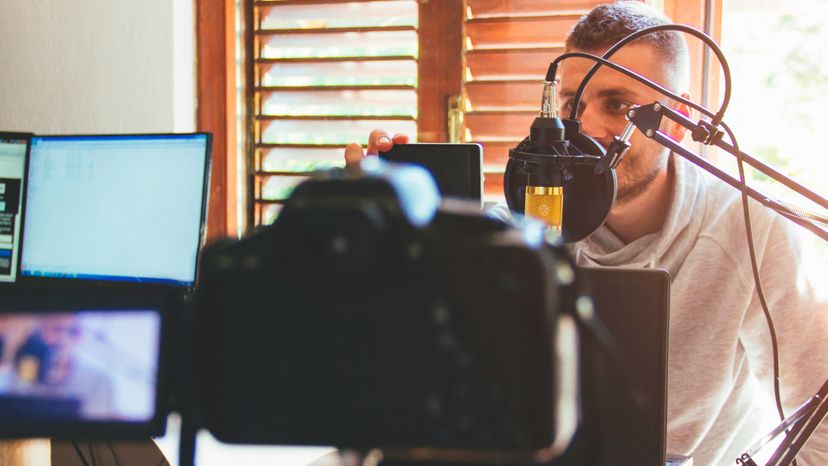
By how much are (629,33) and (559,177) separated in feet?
1.84

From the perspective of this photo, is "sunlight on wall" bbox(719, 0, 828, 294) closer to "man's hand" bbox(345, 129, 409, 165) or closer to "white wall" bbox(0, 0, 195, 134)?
"man's hand" bbox(345, 129, 409, 165)

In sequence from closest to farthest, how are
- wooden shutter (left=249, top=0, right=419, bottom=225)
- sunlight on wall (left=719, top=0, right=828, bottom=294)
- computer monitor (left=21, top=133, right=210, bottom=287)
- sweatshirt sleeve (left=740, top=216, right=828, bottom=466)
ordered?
sweatshirt sleeve (left=740, top=216, right=828, bottom=466)
computer monitor (left=21, top=133, right=210, bottom=287)
sunlight on wall (left=719, top=0, right=828, bottom=294)
wooden shutter (left=249, top=0, right=419, bottom=225)

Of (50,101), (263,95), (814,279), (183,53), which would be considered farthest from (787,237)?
(50,101)

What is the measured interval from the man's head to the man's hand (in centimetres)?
26

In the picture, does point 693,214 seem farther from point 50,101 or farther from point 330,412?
point 50,101

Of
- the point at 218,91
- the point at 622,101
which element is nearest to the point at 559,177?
the point at 622,101

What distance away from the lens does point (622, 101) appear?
1051mm

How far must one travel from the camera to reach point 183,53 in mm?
1765

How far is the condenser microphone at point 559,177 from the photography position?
0.63 meters

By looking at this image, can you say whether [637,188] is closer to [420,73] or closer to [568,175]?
[568,175]

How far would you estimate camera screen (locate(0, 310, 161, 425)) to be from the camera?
1.18 ft

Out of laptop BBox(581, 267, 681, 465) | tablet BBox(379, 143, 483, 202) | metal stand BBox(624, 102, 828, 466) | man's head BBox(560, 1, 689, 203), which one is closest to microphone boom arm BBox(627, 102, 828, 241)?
metal stand BBox(624, 102, 828, 466)

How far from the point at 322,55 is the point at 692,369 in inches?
43.3

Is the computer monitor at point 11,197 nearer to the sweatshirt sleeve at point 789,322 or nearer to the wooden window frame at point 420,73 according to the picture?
the wooden window frame at point 420,73
